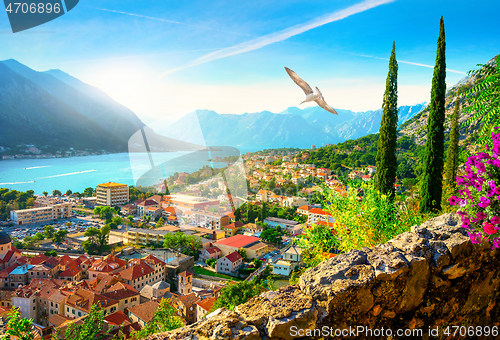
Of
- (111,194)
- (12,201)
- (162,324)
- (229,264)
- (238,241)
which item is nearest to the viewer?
(162,324)

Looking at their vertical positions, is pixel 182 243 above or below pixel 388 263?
below

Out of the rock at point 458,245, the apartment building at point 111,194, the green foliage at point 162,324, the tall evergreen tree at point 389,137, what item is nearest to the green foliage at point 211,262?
the green foliage at point 162,324

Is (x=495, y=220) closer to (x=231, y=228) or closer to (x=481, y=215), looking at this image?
(x=481, y=215)

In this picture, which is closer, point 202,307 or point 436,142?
point 436,142

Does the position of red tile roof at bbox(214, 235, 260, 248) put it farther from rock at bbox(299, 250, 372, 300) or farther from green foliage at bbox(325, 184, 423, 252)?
rock at bbox(299, 250, 372, 300)

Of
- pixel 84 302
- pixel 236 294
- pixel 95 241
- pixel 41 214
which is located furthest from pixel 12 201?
pixel 236 294

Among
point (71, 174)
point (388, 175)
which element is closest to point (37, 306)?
point (388, 175)

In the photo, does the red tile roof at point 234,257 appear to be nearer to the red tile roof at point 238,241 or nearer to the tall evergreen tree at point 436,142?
the red tile roof at point 238,241
